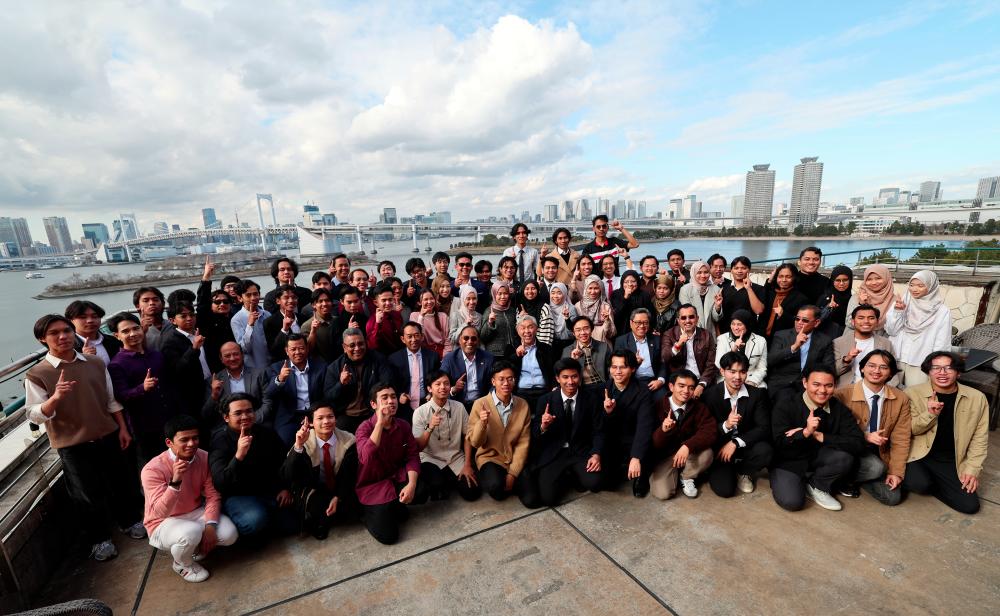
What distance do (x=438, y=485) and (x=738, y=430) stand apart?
2.46 m

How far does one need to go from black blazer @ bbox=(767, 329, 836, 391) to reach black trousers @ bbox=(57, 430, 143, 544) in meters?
5.23

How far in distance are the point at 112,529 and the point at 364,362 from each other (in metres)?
2.07

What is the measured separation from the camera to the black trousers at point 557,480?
313 cm

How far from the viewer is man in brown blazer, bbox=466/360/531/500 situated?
10.5ft

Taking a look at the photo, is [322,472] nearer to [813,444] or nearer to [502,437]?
[502,437]

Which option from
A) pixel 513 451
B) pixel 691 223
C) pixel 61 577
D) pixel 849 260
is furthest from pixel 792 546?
pixel 691 223

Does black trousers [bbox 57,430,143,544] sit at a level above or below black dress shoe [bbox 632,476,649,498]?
above

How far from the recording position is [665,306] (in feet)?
13.8

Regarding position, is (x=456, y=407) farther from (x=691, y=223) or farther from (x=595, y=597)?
(x=691, y=223)

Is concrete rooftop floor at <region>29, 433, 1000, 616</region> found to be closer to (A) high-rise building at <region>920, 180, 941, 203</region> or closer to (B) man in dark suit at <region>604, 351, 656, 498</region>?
(B) man in dark suit at <region>604, 351, 656, 498</region>

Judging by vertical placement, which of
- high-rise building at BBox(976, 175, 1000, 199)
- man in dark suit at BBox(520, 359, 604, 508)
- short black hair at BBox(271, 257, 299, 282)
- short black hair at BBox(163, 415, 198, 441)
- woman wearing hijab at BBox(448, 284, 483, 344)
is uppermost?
high-rise building at BBox(976, 175, 1000, 199)

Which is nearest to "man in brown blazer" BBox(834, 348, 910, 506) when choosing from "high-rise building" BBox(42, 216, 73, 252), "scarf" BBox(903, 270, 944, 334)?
"scarf" BBox(903, 270, 944, 334)

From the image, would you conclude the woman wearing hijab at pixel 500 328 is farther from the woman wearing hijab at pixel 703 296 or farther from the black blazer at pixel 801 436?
the black blazer at pixel 801 436

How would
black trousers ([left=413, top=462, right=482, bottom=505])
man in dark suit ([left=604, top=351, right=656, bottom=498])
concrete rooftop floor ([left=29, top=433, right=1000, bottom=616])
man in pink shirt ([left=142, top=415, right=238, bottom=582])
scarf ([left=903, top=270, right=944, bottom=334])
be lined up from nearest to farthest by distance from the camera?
1. concrete rooftop floor ([left=29, top=433, right=1000, bottom=616])
2. man in pink shirt ([left=142, top=415, right=238, bottom=582])
3. black trousers ([left=413, top=462, right=482, bottom=505])
4. man in dark suit ([left=604, top=351, right=656, bottom=498])
5. scarf ([left=903, top=270, right=944, bottom=334])
